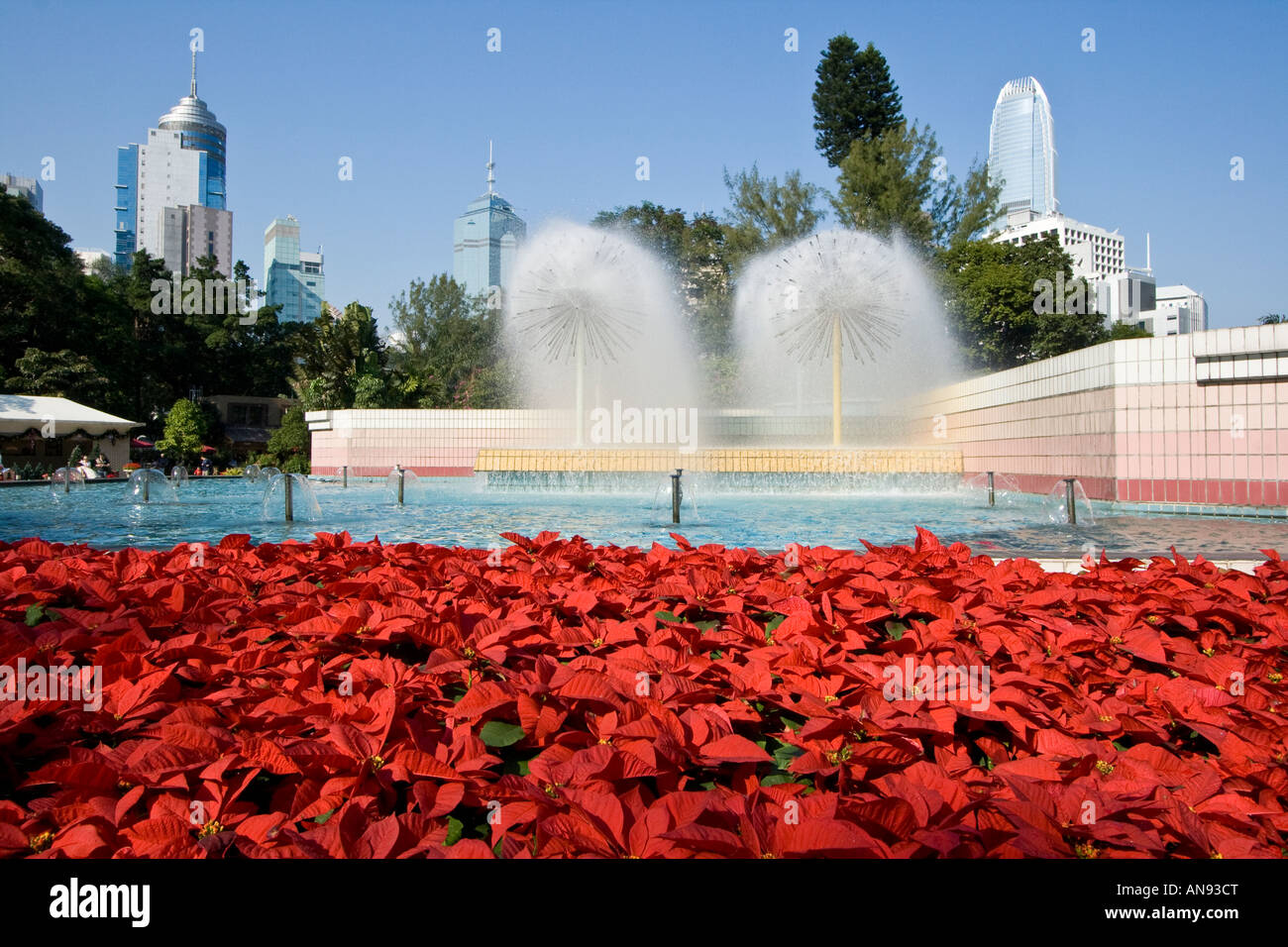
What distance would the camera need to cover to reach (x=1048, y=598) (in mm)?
2650

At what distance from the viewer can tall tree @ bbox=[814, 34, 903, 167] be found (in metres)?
31.0

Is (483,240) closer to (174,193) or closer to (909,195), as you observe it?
(909,195)

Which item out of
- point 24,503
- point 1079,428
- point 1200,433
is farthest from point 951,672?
point 24,503

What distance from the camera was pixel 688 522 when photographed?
898cm

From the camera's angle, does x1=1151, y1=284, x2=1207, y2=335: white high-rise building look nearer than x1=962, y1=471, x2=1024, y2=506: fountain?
No

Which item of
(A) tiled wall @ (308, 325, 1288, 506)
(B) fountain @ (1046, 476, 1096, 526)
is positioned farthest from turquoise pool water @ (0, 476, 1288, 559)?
(A) tiled wall @ (308, 325, 1288, 506)

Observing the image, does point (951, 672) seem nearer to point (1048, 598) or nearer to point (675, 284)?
point (1048, 598)

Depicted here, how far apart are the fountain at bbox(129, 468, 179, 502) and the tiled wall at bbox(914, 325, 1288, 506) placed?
45.0 feet

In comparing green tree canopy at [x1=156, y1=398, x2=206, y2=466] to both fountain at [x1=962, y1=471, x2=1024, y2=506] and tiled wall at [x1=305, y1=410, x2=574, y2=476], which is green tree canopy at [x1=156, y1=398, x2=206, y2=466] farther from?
fountain at [x1=962, y1=471, x2=1024, y2=506]

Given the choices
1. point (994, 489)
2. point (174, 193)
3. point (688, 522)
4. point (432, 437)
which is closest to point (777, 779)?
point (688, 522)

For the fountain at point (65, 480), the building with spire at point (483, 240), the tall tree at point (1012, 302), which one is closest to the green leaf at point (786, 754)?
the fountain at point (65, 480)

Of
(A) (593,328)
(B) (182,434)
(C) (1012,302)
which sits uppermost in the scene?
(C) (1012,302)

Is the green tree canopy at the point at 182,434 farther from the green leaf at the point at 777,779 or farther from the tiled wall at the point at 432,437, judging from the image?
the green leaf at the point at 777,779

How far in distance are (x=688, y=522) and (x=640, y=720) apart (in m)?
7.45
